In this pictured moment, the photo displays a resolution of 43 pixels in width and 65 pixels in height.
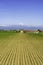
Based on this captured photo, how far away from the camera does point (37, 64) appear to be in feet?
32.9

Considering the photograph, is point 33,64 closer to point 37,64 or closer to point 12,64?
point 37,64

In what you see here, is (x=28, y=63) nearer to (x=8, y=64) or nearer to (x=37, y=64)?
(x=37, y=64)

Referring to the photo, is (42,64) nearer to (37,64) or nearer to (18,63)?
(37,64)

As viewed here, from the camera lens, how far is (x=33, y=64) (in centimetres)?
998

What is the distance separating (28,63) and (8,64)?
128 centimetres

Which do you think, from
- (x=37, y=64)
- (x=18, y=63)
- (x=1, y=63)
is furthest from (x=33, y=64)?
(x=1, y=63)

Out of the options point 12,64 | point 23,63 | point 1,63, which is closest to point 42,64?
point 23,63

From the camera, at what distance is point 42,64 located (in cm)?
1002

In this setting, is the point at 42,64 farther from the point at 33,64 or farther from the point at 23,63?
the point at 23,63

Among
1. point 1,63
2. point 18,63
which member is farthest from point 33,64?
point 1,63

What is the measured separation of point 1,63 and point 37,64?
223 centimetres

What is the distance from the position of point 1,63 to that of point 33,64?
1.99 meters

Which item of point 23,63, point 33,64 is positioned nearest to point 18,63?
point 23,63

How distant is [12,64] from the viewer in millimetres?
9914
